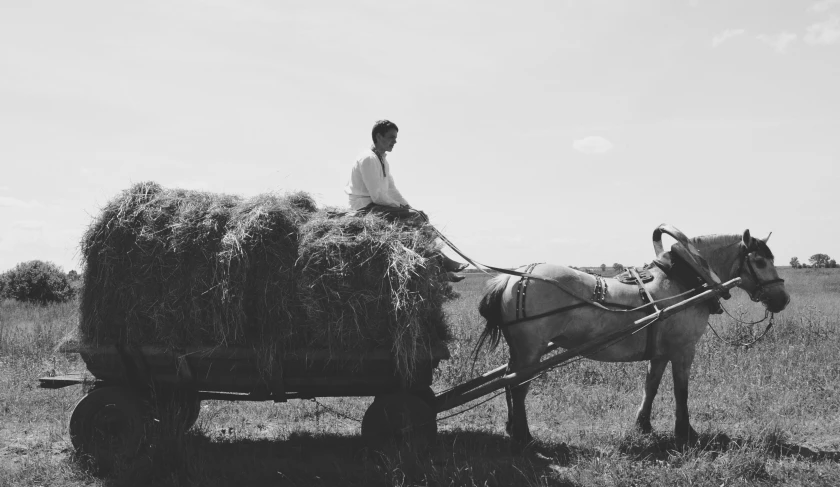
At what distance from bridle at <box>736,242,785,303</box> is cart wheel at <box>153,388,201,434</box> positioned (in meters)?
5.74

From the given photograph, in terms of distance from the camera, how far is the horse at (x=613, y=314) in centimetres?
559

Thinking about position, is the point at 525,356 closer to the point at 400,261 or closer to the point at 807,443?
the point at 400,261

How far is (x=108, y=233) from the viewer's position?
201 inches

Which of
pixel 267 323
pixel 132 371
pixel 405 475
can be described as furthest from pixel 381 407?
pixel 132 371

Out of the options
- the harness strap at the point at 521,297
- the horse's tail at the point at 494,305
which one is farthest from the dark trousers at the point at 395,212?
the harness strap at the point at 521,297

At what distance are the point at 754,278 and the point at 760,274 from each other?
2.9 inches

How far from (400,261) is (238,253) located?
4.38 feet

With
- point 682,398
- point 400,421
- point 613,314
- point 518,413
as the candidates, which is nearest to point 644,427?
point 682,398

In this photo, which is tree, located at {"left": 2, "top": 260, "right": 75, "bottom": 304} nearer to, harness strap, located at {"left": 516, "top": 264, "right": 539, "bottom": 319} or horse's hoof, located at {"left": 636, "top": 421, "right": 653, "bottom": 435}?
harness strap, located at {"left": 516, "top": 264, "right": 539, "bottom": 319}

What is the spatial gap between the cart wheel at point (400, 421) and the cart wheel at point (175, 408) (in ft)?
5.41

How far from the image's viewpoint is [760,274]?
6223 millimetres

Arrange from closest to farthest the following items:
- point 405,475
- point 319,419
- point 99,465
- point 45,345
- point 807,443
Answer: point 405,475 → point 99,465 → point 807,443 → point 319,419 → point 45,345

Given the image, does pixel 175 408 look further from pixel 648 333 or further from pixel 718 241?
pixel 718 241

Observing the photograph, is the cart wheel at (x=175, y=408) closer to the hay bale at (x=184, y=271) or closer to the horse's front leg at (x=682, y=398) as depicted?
the hay bale at (x=184, y=271)
